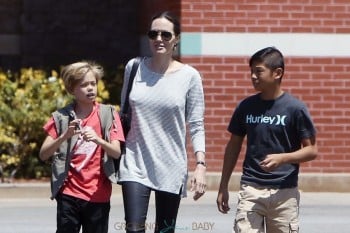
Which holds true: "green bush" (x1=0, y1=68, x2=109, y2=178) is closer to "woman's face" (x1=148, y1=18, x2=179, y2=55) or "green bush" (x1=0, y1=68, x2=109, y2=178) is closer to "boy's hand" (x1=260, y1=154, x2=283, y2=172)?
"woman's face" (x1=148, y1=18, x2=179, y2=55)

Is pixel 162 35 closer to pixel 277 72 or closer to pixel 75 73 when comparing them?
pixel 75 73

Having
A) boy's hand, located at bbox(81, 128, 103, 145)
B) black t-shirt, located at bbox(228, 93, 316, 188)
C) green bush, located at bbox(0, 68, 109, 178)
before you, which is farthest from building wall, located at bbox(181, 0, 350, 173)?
boy's hand, located at bbox(81, 128, 103, 145)

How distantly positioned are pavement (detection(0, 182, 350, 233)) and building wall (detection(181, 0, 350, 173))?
2.65 ft

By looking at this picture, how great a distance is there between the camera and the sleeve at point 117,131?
681 cm

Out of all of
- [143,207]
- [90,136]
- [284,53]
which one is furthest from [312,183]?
[90,136]

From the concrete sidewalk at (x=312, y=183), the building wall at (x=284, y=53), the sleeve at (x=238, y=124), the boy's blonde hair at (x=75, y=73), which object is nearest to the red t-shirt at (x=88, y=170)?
the boy's blonde hair at (x=75, y=73)

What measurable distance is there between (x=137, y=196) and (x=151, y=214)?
490 cm

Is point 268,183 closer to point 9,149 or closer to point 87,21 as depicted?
point 9,149

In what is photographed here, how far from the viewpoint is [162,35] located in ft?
22.7

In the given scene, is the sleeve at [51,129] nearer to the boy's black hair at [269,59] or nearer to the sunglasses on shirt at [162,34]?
the sunglasses on shirt at [162,34]

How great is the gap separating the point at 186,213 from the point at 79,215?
5053mm

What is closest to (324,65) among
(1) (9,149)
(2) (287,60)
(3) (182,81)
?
(2) (287,60)

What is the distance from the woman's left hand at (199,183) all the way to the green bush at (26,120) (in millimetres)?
6662

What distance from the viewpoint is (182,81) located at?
6.92 m
